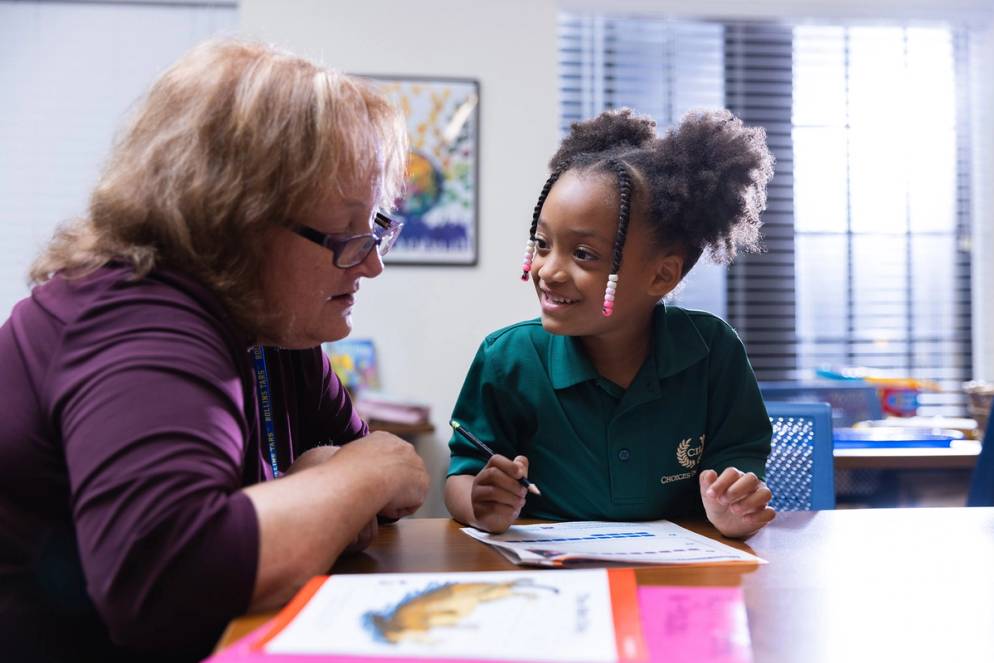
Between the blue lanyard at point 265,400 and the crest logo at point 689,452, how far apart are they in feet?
1.90

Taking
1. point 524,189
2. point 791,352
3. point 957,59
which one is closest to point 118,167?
point 524,189

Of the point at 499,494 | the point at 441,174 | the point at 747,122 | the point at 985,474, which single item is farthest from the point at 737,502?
the point at 747,122

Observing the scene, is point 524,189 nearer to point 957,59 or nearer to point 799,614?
point 957,59

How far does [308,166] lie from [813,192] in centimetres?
385

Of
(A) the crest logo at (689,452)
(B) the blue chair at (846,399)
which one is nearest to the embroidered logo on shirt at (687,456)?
(A) the crest logo at (689,452)

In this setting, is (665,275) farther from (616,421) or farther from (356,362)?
(356,362)

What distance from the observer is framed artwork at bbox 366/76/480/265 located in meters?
4.01

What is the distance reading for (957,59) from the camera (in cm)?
454

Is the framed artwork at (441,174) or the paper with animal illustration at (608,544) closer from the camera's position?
the paper with animal illustration at (608,544)

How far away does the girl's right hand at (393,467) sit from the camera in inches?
38.1

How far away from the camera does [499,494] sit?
1162 millimetres

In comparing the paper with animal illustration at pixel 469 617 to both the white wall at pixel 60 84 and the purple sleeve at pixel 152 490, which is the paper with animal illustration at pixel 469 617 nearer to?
the purple sleeve at pixel 152 490

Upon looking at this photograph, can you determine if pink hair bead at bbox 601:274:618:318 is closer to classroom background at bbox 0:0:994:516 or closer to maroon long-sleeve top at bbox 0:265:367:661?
maroon long-sleeve top at bbox 0:265:367:661

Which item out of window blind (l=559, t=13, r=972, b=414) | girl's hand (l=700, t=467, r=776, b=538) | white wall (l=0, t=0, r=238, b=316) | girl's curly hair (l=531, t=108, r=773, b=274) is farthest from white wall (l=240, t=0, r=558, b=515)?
girl's hand (l=700, t=467, r=776, b=538)
